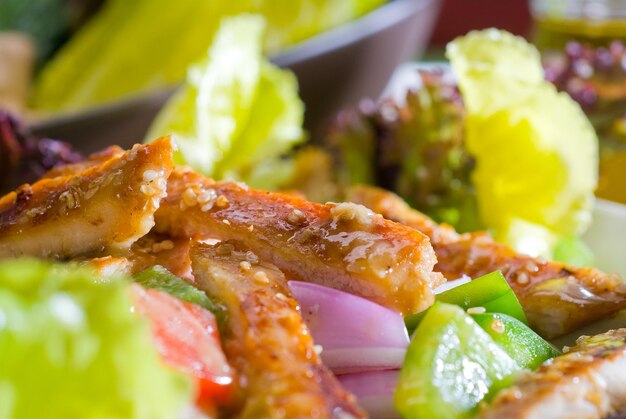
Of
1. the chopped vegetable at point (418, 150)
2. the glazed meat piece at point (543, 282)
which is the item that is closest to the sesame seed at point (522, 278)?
the glazed meat piece at point (543, 282)

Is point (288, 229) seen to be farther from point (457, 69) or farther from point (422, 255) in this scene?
point (457, 69)

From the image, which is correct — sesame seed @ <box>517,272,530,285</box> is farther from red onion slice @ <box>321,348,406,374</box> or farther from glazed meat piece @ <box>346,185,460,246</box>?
red onion slice @ <box>321,348,406,374</box>

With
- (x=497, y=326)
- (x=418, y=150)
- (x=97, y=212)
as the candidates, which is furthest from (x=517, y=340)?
(x=418, y=150)

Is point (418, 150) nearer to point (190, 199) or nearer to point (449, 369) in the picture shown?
point (190, 199)

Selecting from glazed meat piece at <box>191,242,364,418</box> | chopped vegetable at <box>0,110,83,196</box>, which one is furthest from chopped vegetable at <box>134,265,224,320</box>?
chopped vegetable at <box>0,110,83,196</box>

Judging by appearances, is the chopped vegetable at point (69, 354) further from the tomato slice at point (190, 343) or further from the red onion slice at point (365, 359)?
the red onion slice at point (365, 359)
